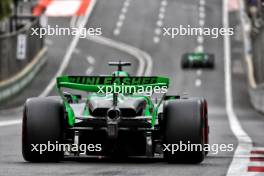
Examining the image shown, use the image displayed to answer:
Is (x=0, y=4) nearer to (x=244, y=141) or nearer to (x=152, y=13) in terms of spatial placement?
(x=152, y=13)

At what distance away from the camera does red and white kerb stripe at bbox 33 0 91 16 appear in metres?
73.2

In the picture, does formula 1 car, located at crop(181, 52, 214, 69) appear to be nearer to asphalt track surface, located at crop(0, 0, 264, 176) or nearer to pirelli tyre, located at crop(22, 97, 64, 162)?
asphalt track surface, located at crop(0, 0, 264, 176)

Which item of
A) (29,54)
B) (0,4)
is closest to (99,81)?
(29,54)

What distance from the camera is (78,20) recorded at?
69.7 meters

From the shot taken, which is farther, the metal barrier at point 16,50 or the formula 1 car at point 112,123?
the metal barrier at point 16,50

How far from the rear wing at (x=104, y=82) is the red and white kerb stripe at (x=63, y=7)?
197ft

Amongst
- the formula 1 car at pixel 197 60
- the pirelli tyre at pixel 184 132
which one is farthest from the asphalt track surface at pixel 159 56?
the pirelli tyre at pixel 184 132

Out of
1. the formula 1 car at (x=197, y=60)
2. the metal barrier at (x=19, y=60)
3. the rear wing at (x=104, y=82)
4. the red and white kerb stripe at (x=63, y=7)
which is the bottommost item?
the formula 1 car at (x=197, y=60)

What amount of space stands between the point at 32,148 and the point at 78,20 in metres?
58.6

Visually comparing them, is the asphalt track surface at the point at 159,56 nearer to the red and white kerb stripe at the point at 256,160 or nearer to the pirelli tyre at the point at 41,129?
the red and white kerb stripe at the point at 256,160

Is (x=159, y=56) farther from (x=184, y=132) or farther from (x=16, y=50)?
(x=184, y=132)

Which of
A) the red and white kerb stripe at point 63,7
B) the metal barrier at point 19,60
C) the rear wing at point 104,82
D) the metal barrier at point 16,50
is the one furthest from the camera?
the red and white kerb stripe at point 63,7

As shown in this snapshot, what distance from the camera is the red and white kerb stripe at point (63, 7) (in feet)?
240

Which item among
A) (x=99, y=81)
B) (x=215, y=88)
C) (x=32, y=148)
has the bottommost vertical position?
(x=215, y=88)
